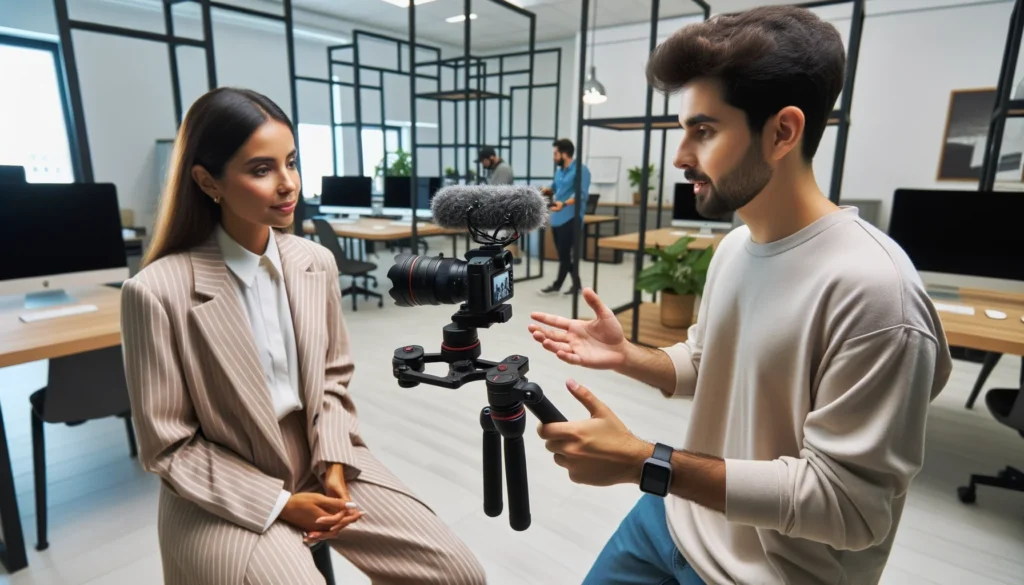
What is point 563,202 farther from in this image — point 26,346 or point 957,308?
point 26,346

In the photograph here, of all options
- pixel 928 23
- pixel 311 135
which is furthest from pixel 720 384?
pixel 311 135

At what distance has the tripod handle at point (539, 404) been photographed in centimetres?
71

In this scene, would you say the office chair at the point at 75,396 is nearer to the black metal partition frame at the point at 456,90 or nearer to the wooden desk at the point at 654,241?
the black metal partition frame at the point at 456,90

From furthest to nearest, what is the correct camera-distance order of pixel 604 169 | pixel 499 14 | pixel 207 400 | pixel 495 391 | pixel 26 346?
pixel 604 169
pixel 499 14
pixel 26 346
pixel 207 400
pixel 495 391

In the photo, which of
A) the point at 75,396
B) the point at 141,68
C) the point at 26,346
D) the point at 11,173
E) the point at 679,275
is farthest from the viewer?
the point at 141,68

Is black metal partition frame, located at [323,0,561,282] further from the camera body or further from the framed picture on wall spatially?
the framed picture on wall

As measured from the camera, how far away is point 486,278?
2.56 ft

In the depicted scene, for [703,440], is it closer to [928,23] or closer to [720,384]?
[720,384]

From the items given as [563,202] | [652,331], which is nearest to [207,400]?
[652,331]

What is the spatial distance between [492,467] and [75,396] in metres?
1.88

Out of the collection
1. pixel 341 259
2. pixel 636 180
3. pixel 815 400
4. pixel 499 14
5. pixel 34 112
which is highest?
pixel 499 14

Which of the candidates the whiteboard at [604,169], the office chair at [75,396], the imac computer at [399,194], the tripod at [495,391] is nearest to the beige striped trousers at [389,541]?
the tripod at [495,391]

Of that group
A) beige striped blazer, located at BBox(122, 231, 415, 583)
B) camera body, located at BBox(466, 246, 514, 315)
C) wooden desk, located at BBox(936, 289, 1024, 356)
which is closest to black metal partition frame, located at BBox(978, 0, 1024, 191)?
wooden desk, located at BBox(936, 289, 1024, 356)

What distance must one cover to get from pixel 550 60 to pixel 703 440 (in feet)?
32.1
